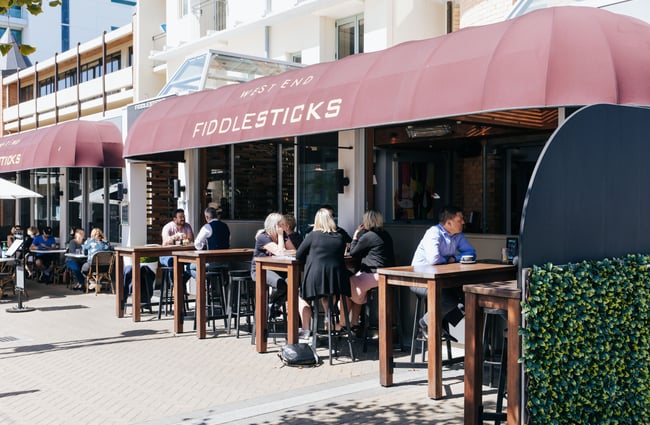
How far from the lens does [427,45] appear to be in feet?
25.0

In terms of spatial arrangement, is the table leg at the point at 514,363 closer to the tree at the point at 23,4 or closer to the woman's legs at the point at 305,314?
the woman's legs at the point at 305,314

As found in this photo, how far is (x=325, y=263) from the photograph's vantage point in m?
7.78

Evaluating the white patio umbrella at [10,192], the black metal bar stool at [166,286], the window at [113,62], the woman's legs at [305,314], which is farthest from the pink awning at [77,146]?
the window at [113,62]

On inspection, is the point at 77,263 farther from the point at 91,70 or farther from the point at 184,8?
the point at 91,70

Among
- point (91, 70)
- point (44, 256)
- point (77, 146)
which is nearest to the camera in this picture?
point (77, 146)

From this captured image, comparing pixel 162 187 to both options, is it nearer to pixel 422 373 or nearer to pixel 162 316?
pixel 162 316

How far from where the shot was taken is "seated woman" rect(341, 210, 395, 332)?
27.0ft

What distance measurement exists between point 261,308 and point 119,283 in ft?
12.2

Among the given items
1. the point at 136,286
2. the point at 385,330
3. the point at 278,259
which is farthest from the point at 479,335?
the point at 136,286

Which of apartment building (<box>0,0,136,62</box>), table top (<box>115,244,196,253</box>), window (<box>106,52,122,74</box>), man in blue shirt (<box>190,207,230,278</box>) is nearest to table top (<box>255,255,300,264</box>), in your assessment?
man in blue shirt (<box>190,207,230,278</box>)

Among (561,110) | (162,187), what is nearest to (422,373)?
(561,110)

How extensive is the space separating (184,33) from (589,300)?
2041 cm

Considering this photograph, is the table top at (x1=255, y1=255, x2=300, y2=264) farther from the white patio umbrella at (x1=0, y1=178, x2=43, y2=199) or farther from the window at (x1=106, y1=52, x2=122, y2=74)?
the window at (x1=106, y1=52, x2=122, y2=74)

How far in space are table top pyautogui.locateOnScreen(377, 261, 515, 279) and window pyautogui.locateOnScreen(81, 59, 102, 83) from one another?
35202 millimetres
